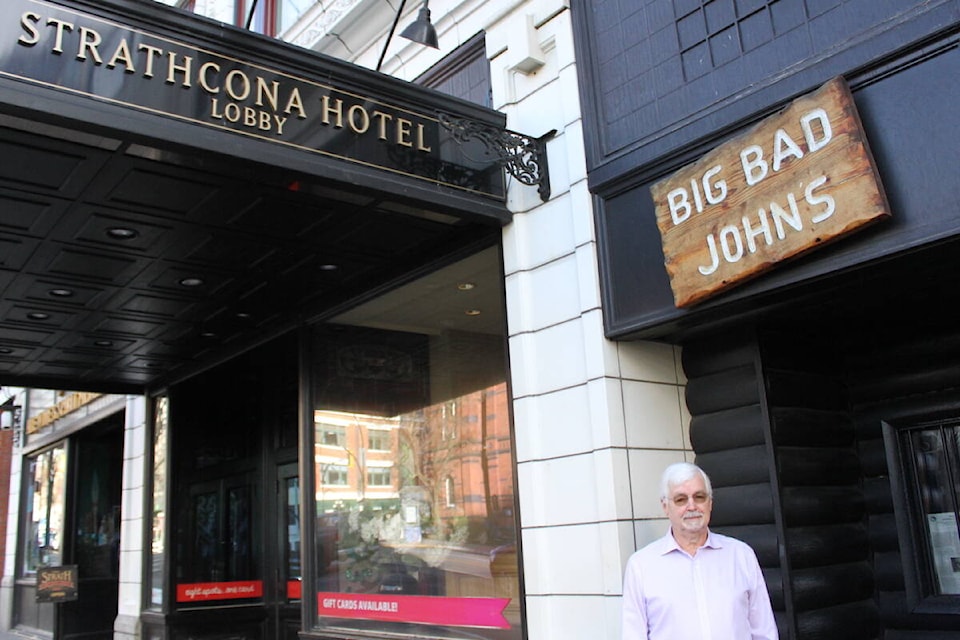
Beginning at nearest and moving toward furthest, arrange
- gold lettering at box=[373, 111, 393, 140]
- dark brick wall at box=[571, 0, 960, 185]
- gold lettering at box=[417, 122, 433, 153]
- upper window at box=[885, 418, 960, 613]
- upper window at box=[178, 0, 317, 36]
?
dark brick wall at box=[571, 0, 960, 185]
upper window at box=[885, 418, 960, 613]
gold lettering at box=[373, 111, 393, 140]
gold lettering at box=[417, 122, 433, 153]
upper window at box=[178, 0, 317, 36]

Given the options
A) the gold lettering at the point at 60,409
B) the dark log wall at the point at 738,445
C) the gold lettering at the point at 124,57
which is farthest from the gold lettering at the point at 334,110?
the gold lettering at the point at 60,409

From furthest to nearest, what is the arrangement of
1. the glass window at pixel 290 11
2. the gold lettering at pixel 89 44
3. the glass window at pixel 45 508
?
the glass window at pixel 45 508 < the glass window at pixel 290 11 < the gold lettering at pixel 89 44

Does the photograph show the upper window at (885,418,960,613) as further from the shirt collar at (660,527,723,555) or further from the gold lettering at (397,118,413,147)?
the gold lettering at (397,118,413,147)

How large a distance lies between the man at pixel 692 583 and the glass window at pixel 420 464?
2067mm

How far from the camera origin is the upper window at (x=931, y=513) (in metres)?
4.66

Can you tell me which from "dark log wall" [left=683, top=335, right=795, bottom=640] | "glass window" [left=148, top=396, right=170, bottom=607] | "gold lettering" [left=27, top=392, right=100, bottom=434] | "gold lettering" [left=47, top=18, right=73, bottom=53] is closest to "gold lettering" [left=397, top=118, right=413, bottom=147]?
"gold lettering" [left=47, top=18, right=73, bottom=53]

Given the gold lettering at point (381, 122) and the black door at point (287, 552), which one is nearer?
the gold lettering at point (381, 122)

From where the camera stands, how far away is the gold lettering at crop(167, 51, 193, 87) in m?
4.40

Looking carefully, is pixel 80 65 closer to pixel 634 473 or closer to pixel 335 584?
pixel 634 473

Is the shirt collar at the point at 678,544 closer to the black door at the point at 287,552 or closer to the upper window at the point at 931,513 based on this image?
the upper window at the point at 931,513

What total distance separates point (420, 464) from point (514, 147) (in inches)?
102

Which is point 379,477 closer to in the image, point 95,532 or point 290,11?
point 290,11

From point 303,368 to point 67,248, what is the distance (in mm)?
2414

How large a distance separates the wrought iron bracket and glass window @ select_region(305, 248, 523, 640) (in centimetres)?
64
